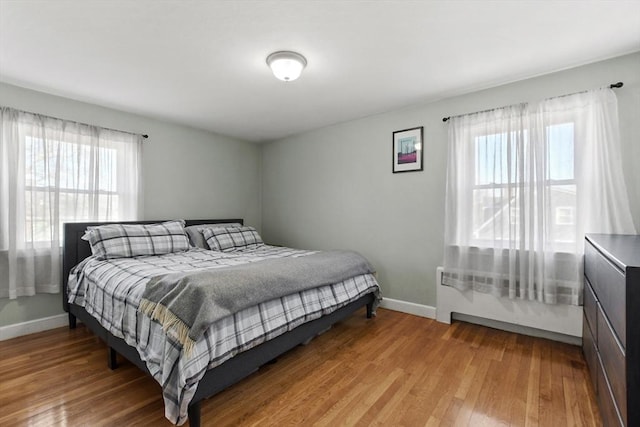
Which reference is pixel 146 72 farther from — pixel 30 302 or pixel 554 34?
pixel 554 34

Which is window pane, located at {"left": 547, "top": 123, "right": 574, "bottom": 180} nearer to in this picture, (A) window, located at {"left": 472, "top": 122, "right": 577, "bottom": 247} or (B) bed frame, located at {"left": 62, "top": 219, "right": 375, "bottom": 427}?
(A) window, located at {"left": 472, "top": 122, "right": 577, "bottom": 247}

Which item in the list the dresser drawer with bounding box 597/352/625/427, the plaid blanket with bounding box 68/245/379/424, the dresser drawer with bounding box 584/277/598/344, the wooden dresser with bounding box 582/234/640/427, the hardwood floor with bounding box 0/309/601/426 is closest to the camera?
the wooden dresser with bounding box 582/234/640/427

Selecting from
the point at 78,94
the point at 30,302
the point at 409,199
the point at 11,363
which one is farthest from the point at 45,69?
the point at 409,199

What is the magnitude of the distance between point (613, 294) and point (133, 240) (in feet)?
11.1

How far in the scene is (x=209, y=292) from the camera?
1.57 meters

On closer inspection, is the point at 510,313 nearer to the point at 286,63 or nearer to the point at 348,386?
the point at 348,386

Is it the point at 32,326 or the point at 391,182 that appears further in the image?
the point at 391,182

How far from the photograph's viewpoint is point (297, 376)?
1958mm

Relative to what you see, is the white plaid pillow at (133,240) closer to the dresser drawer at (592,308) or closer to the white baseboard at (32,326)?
the white baseboard at (32,326)

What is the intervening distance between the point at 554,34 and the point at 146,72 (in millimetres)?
3020

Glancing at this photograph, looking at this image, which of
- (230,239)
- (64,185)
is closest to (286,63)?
(230,239)

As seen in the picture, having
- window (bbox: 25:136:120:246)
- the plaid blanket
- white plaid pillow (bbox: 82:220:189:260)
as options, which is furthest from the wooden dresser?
window (bbox: 25:136:120:246)

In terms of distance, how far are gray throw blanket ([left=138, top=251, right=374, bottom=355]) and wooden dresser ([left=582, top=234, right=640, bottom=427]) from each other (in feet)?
5.35

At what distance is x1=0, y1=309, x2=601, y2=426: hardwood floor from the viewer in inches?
61.6
